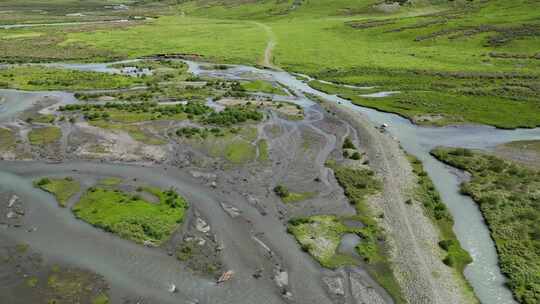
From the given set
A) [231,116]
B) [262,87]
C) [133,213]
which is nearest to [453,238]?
[133,213]

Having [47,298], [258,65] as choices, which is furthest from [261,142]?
[258,65]

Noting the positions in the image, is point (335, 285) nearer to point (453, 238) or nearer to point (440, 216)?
point (453, 238)

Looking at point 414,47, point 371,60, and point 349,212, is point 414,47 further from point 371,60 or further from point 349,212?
point 349,212

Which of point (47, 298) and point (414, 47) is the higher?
point (414, 47)

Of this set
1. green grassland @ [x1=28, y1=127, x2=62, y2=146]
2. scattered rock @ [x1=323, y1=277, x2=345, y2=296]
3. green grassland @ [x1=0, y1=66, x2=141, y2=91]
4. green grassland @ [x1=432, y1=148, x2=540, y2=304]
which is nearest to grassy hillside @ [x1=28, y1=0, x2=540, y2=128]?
green grassland @ [x1=432, y1=148, x2=540, y2=304]

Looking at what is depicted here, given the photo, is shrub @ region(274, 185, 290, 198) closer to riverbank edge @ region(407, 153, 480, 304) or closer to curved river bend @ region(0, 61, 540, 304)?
riverbank edge @ region(407, 153, 480, 304)

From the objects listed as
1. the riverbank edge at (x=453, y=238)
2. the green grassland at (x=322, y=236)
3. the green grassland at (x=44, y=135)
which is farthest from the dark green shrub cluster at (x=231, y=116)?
the green grassland at (x=322, y=236)

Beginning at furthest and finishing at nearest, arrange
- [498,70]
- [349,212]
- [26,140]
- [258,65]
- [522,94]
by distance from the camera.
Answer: [258,65]
[498,70]
[522,94]
[26,140]
[349,212]
